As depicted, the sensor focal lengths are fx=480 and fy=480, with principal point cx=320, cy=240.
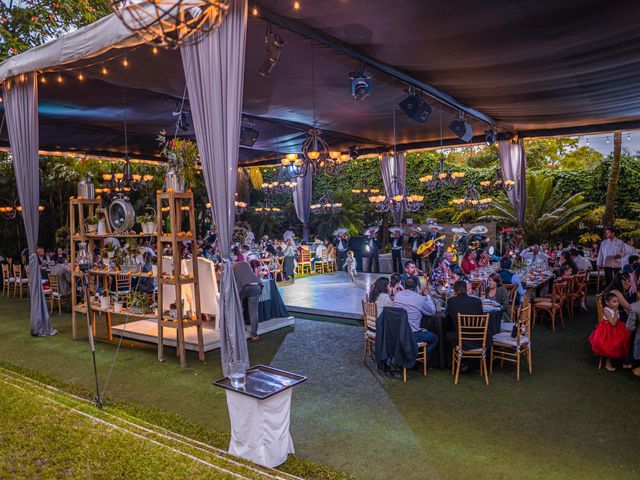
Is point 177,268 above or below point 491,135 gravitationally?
below

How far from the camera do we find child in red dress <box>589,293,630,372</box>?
558 centimetres

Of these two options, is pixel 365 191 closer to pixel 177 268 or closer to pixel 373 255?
pixel 373 255

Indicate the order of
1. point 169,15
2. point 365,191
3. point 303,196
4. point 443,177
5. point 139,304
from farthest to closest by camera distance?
point 365,191
point 303,196
point 443,177
point 139,304
point 169,15

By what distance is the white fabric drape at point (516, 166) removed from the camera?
13.4m

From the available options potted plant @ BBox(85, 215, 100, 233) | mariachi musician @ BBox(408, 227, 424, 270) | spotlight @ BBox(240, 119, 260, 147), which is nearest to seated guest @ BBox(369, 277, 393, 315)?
potted plant @ BBox(85, 215, 100, 233)

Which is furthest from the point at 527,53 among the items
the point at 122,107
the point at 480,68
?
the point at 122,107

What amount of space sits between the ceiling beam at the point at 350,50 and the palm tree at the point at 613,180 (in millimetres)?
7454

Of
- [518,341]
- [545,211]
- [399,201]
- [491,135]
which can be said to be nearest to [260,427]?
[518,341]

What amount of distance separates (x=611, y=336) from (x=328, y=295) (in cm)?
613

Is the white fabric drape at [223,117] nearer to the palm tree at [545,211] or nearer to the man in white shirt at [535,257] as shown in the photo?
the man in white shirt at [535,257]

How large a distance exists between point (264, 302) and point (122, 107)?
16.6ft

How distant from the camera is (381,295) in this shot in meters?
6.07

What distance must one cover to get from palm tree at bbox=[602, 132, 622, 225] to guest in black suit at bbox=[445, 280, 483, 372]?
11.6 meters

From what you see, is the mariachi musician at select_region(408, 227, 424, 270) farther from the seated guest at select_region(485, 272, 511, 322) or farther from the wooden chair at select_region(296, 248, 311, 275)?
the seated guest at select_region(485, 272, 511, 322)
